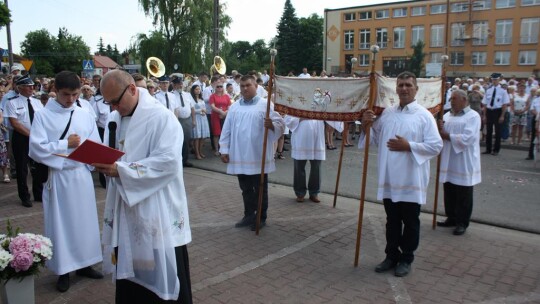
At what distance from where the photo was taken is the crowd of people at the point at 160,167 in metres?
3.09

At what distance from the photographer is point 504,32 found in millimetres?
57375

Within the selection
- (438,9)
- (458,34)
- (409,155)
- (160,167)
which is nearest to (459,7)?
(438,9)

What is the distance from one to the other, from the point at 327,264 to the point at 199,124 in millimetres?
7633

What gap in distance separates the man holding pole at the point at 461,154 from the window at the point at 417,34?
62.5 metres

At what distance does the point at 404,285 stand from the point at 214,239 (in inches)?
99.7

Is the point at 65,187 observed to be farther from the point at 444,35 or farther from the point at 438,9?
the point at 438,9

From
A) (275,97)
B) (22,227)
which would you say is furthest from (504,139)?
(22,227)

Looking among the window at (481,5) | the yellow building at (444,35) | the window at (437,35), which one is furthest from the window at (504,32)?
the window at (437,35)

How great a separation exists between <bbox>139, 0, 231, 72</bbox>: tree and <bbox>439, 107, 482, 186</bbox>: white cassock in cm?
3080

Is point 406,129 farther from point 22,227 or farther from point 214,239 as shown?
point 22,227

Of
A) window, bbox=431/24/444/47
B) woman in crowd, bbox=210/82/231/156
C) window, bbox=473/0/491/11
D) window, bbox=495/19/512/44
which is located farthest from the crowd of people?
window, bbox=431/24/444/47

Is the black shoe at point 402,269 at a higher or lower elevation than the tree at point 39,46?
lower

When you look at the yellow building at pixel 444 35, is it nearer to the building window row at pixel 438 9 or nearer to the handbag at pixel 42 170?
the building window row at pixel 438 9

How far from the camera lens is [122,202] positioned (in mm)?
3158
